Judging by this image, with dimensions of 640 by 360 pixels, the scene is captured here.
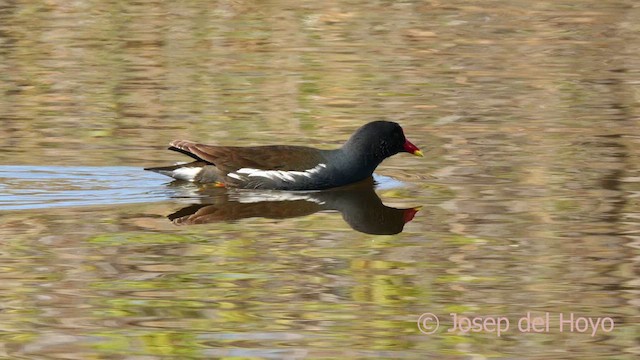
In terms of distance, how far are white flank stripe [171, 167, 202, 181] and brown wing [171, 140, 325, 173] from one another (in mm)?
132

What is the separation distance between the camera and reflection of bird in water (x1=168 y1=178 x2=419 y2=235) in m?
9.84

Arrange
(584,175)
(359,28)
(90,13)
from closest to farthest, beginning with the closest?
(584,175)
(359,28)
(90,13)

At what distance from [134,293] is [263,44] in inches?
433

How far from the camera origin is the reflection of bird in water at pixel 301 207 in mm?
9844

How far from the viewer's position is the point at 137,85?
1537 cm

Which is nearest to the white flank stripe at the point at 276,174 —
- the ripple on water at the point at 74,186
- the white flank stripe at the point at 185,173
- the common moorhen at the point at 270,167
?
the common moorhen at the point at 270,167

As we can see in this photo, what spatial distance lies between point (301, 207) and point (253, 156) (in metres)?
0.77

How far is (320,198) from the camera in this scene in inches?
428

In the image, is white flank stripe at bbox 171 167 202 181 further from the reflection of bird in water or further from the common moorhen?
the reflection of bird in water

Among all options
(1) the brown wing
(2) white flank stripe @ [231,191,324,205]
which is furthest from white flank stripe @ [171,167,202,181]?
(2) white flank stripe @ [231,191,324,205]

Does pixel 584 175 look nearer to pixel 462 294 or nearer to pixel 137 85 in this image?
pixel 462 294

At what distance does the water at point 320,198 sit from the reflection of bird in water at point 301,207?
0.04 meters

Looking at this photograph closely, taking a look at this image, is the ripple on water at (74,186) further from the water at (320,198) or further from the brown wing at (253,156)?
the brown wing at (253,156)

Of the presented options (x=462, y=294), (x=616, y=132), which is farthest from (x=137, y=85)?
(x=462, y=294)
